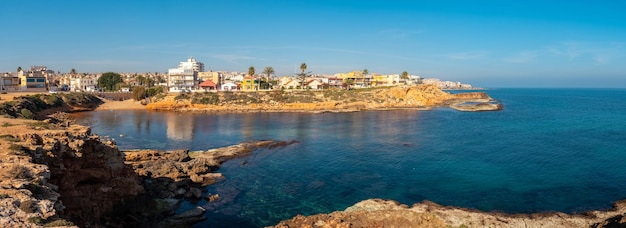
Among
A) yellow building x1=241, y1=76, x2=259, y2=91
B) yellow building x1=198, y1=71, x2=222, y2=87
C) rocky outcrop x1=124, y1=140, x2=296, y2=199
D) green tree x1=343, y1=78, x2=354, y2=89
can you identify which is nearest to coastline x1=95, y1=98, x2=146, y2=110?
yellow building x1=241, y1=76, x2=259, y2=91

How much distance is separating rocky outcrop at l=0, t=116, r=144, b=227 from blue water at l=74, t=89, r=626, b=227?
4.95m

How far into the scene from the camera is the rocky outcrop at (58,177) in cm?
1129

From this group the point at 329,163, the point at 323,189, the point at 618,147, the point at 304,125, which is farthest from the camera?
the point at 304,125

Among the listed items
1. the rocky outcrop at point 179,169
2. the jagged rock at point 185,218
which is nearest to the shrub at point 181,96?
the rocky outcrop at point 179,169

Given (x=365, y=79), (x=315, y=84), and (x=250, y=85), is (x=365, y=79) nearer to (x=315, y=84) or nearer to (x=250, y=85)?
(x=315, y=84)

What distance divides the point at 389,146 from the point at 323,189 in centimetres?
1850

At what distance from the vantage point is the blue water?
80.2ft

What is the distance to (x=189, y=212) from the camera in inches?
870

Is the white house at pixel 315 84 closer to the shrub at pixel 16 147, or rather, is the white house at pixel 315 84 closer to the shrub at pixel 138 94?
the shrub at pixel 138 94

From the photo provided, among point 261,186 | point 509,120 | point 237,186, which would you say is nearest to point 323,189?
point 261,186

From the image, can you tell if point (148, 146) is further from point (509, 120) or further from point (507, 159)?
point (509, 120)

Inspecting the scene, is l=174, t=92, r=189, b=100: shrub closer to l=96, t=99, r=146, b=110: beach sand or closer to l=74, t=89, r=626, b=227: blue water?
l=96, t=99, r=146, b=110: beach sand

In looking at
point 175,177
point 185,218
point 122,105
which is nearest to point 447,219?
point 185,218

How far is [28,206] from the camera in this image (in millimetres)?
10992
